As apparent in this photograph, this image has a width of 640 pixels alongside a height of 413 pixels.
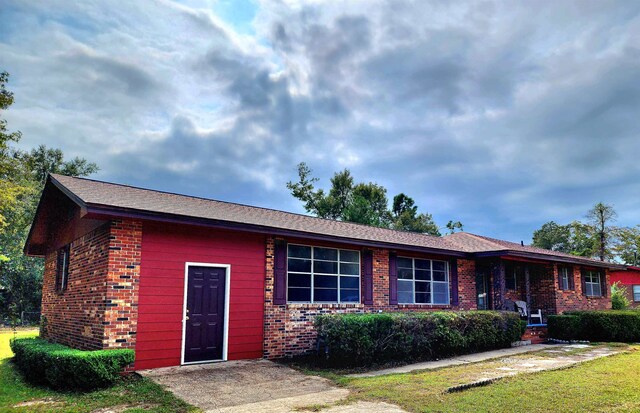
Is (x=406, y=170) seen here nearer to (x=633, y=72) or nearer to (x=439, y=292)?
(x=633, y=72)

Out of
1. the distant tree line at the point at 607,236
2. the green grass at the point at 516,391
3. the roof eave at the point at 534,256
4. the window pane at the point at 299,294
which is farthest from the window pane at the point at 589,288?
the distant tree line at the point at 607,236

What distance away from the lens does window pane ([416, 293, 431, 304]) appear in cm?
1423

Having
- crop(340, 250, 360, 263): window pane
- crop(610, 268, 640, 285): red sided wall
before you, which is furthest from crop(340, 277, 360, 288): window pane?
crop(610, 268, 640, 285): red sided wall

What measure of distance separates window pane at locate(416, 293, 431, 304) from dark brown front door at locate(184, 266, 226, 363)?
7007 millimetres

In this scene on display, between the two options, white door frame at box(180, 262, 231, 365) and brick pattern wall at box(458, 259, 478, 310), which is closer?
white door frame at box(180, 262, 231, 365)

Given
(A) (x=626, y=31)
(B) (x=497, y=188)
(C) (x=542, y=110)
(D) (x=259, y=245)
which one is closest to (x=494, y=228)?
(B) (x=497, y=188)

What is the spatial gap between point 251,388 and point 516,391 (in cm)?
429

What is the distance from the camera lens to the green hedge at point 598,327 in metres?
15.1

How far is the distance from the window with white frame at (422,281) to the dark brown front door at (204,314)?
6.15m

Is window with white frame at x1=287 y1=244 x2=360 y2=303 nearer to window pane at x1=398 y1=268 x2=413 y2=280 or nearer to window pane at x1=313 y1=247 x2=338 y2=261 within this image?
window pane at x1=313 y1=247 x2=338 y2=261

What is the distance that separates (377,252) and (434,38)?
25.6 feet

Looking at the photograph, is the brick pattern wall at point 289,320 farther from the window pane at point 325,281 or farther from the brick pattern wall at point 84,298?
the brick pattern wall at point 84,298

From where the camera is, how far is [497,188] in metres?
36.6

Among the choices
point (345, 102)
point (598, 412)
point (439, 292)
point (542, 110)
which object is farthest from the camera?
point (345, 102)
